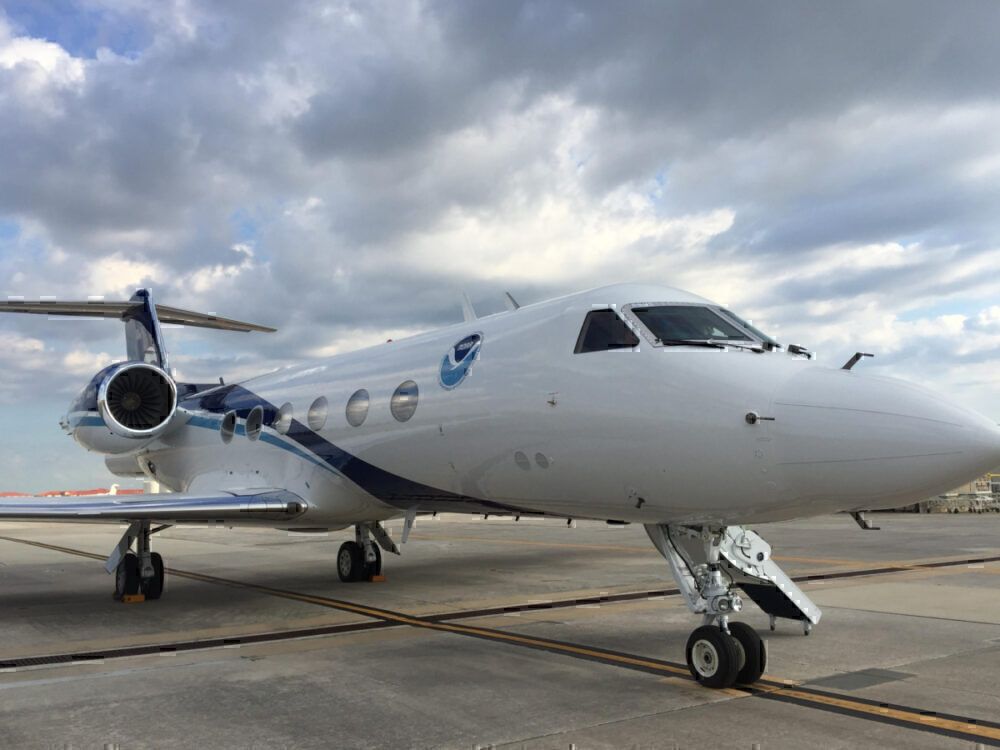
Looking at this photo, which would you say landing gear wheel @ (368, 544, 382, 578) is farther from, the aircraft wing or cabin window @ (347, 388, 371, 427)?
cabin window @ (347, 388, 371, 427)

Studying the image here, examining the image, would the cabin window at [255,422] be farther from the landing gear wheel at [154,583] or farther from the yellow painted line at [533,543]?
the yellow painted line at [533,543]

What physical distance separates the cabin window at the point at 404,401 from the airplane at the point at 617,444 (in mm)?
25

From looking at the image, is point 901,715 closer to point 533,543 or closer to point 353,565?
point 353,565

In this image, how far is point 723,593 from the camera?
619 cm

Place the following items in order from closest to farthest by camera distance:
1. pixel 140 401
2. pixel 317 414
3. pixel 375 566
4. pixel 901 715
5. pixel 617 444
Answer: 1. pixel 901 715
2. pixel 617 444
3. pixel 317 414
4. pixel 375 566
5. pixel 140 401

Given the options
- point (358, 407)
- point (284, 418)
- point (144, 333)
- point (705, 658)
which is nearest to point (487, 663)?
point (705, 658)

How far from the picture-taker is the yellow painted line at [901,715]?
16.3 feet

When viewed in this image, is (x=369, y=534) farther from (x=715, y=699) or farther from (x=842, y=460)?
(x=842, y=460)

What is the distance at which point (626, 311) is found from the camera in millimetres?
6770

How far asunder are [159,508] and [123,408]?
4149 millimetres

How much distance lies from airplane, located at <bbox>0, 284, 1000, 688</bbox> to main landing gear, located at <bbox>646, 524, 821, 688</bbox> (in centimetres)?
2

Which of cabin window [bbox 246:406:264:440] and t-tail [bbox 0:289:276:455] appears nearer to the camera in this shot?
cabin window [bbox 246:406:264:440]

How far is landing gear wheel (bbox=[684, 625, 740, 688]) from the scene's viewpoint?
595cm

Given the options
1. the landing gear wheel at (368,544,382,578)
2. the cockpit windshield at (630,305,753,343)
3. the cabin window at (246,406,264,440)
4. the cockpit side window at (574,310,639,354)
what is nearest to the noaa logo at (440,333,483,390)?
the cockpit side window at (574,310,639,354)
